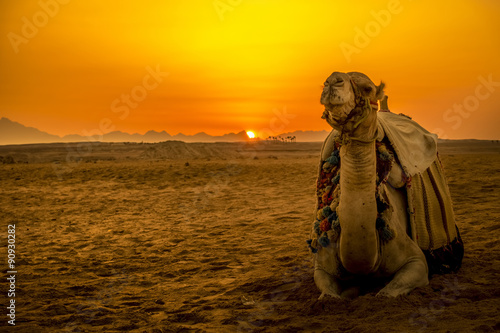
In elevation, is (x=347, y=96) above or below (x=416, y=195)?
above

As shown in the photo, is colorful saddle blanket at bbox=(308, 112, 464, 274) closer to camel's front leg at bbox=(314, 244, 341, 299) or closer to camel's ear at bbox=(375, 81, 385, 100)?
camel's front leg at bbox=(314, 244, 341, 299)

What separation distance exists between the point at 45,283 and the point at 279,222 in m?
5.40

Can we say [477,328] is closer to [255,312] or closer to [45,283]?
[255,312]

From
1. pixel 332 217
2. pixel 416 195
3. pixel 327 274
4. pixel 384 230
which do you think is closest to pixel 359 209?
pixel 384 230

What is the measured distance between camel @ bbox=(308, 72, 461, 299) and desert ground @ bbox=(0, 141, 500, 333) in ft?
0.88

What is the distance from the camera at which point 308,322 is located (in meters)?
4.11

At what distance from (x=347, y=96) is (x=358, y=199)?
0.96 metres

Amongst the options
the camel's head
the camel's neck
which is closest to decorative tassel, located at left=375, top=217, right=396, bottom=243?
the camel's neck

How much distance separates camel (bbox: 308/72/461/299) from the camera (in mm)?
3178

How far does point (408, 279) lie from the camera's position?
431 cm

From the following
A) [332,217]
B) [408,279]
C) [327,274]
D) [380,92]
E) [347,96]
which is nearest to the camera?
[347,96]
